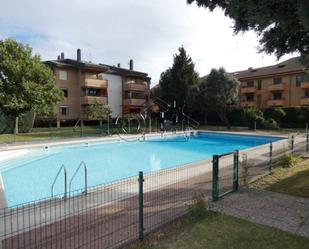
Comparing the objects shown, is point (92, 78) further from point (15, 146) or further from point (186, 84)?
point (15, 146)

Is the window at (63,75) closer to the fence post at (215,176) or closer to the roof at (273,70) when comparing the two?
the roof at (273,70)

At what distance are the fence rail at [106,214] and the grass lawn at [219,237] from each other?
13.7 inches

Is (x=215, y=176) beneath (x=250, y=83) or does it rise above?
beneath

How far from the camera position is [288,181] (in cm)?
904

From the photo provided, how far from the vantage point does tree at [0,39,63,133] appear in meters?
24.9

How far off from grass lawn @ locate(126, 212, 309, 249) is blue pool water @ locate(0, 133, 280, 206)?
234 inches

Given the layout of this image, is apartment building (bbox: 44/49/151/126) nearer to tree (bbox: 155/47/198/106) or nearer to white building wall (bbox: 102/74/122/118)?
white building wall (bbox: 102/74/122/118)

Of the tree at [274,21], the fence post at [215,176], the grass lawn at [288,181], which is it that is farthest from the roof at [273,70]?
the fence post at [215,176]

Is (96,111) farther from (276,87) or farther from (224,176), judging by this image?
(276,87)

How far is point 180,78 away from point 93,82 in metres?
11.8

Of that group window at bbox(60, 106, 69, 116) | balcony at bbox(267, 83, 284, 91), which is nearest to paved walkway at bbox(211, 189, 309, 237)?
window at bbox(60, 106, 69, 116)

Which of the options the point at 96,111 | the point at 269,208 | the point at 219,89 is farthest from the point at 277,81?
the point at 269,208

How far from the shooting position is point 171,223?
19.2 feet

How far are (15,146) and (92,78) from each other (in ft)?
68.3
